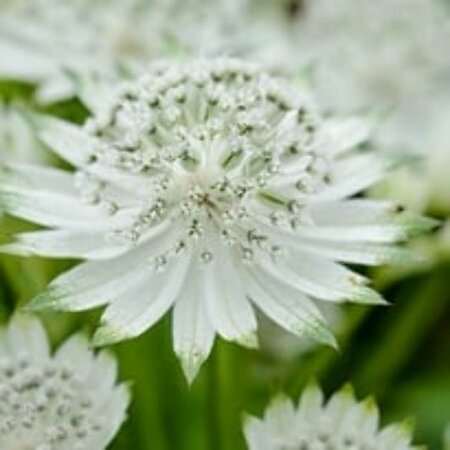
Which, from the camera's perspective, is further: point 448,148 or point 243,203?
point 448,148

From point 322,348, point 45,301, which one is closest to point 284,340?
point 322,348

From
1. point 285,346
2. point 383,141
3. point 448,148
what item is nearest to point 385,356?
point 285,346

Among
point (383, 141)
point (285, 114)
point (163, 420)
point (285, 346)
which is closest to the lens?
point (285, 114)

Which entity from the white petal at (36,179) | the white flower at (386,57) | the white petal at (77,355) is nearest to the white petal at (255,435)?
the white petal at (77,355)

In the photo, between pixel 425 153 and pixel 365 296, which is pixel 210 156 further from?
pixel 425 153

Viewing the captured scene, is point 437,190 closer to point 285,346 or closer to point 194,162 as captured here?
point 285,346

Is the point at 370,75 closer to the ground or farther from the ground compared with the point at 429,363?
farther from the ground
